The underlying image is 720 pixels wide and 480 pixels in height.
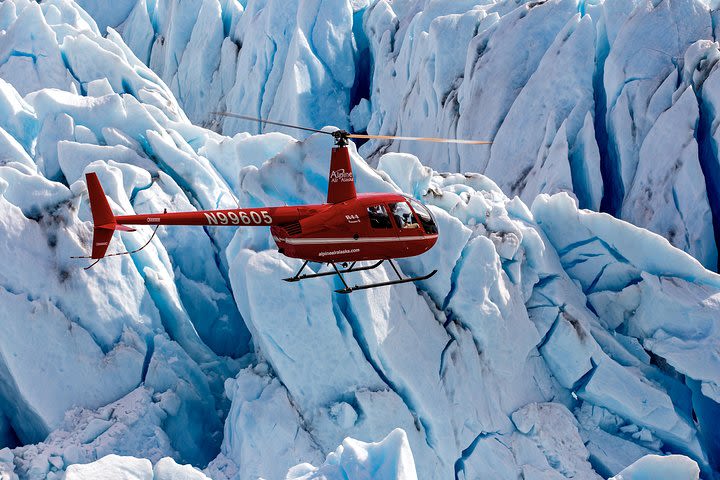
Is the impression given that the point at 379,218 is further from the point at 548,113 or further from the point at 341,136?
the point at 548,113

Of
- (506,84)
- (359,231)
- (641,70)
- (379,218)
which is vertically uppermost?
(379,218)

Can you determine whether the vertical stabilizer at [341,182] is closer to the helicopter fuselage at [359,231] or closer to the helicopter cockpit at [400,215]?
the helicopter fuselage at [359,231]

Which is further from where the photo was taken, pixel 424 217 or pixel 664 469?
pixel 424 217

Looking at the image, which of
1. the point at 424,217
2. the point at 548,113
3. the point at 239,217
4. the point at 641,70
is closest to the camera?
the point at 239,217

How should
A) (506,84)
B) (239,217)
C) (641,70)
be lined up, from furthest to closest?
1. (506,84)
2. (641,70)
3. (239,217)

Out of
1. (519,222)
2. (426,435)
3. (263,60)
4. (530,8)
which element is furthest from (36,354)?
(263,60)

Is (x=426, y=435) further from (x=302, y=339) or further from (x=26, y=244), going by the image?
(x=26, y=244)

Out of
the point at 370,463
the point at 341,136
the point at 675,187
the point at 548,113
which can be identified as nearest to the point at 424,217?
the point at 341,136
